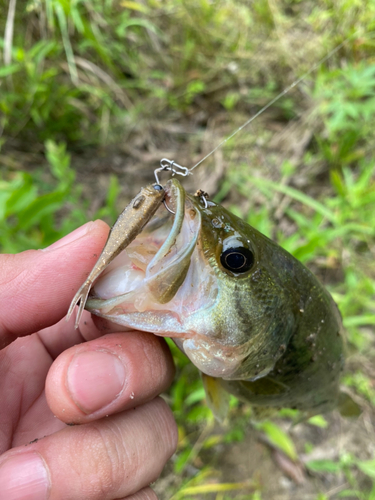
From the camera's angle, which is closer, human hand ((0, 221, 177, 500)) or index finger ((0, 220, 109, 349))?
human hand ((0, 221, 177, 500))

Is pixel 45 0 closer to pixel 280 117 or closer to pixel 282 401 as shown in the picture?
pixel 280 117

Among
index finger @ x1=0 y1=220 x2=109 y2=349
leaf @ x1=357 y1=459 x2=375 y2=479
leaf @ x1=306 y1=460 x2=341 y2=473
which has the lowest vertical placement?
leaf @ x1=357 y1=459 x2=375 y2=479

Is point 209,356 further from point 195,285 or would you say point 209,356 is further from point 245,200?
point 245,200

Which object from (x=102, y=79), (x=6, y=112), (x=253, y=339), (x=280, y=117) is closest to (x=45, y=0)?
(x=102, y=79)

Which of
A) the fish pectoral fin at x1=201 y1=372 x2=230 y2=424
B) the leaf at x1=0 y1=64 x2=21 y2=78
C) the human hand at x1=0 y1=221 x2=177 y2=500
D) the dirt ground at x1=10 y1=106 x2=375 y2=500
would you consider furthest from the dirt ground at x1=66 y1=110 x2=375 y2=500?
the human hand at x1=0 y1=221 x2=177 y2=500

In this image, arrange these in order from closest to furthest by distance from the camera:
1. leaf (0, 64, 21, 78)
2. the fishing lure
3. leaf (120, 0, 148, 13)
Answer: the fishing lure < leaf (0, 64, 21, 78) < leaf (120, 0, 148, 13)

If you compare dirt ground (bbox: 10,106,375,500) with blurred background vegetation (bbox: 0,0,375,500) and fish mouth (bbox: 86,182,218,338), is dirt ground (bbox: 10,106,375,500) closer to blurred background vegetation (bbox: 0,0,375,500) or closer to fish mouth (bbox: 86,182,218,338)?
A: blurred background vegetation (bbox: 0,0,375,500)

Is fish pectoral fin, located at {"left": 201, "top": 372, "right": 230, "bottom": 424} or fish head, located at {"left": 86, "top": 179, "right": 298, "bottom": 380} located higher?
fish head, located at {"left": 86, "top": 179, "right": 298, "bottom": 380}

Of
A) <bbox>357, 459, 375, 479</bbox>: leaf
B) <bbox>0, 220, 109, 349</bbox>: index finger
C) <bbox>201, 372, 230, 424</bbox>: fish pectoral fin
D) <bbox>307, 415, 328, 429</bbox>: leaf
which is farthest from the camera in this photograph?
<bbox>307, 415, 328, 429</bbox>: leaf
